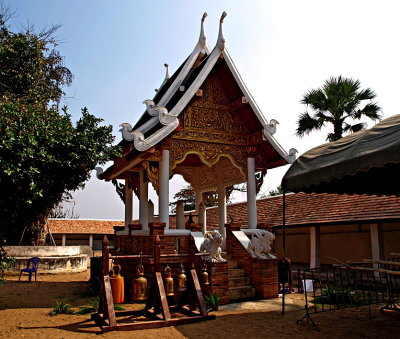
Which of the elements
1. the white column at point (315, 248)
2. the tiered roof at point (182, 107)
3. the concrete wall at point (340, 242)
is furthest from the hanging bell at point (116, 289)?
the white column at point (315, 248)

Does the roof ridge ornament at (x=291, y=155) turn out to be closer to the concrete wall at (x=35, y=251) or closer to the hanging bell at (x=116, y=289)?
the hanging bell at (x=116, y=289)

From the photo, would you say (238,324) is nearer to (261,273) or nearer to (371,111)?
(261,273)

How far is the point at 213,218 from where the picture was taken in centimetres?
2025

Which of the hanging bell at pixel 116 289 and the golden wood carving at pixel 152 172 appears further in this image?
the golden wood carving at pixel 152 172

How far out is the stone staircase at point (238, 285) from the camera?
8.86 m

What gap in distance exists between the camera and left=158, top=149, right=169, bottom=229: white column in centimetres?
940

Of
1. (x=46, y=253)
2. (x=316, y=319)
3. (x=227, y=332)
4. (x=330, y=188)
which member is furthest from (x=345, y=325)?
(x=46, y=253)

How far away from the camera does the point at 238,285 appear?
9.20m

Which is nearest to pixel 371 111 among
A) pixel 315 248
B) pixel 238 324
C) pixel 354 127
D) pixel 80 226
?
pixel 354 127

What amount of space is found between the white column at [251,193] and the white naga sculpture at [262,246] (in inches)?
46.2

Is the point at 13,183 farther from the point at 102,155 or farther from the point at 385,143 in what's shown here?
the point at 385,143

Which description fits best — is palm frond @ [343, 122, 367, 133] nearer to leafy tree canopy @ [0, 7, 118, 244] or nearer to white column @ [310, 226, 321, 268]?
white column @ [310, 226, 321, 268]

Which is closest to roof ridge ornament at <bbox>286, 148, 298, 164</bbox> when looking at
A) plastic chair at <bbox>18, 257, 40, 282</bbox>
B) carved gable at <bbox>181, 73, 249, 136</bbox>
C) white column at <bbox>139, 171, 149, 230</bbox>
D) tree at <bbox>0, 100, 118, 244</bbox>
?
carved gable at <bbox>181, 73, 249, 136</bbox>

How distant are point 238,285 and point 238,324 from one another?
234cm
